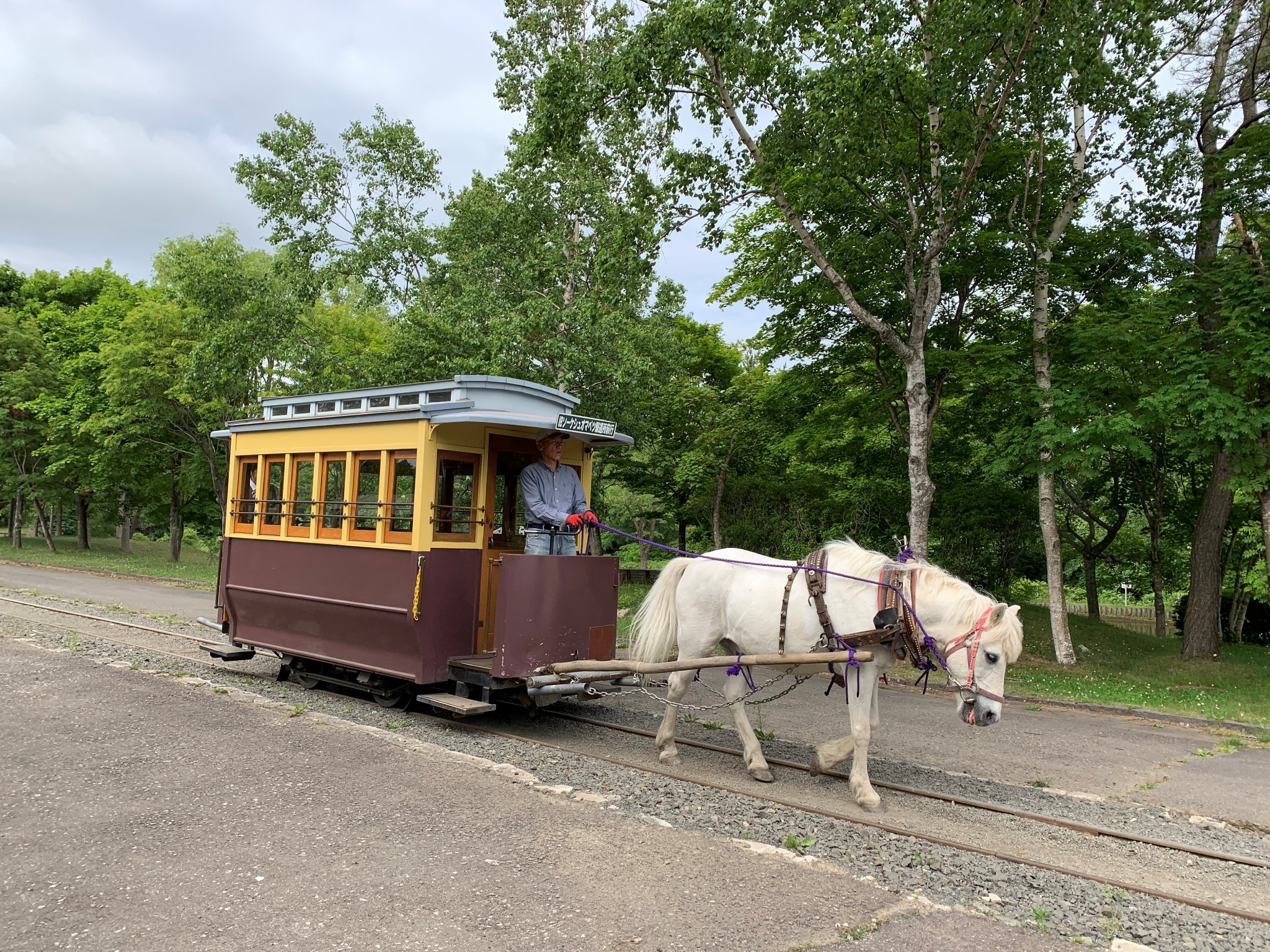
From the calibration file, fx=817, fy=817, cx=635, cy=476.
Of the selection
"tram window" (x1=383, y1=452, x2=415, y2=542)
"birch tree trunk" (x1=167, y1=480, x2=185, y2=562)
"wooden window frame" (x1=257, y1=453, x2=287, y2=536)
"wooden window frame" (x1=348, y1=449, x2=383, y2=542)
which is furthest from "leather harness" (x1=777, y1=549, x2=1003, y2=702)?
"birch tree trunk" (x1=167, y1=480, x2=185, y2=562)

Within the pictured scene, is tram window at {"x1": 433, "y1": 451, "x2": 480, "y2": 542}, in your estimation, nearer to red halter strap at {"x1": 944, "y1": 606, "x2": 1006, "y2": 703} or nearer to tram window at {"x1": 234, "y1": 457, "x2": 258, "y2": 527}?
tram window at {"x1": 234, "y1": 457, "x2": 258, "y2": 527}

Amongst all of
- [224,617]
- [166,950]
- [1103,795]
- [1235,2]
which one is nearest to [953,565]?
[1235,2]

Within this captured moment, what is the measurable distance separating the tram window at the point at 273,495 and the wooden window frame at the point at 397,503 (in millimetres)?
1973

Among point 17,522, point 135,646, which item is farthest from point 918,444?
point 17,522

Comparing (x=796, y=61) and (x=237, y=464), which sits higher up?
(x=796, y=61)

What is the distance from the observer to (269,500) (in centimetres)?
903

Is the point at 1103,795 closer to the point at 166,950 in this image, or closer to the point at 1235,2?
the point at 166,950

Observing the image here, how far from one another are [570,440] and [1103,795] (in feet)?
17.7

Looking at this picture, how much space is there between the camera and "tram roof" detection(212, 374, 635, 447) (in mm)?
7109

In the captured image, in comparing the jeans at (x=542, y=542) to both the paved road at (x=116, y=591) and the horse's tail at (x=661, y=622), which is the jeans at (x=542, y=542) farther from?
the paved road at (x=116, y=591)

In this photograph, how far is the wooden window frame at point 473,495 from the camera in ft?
23.7

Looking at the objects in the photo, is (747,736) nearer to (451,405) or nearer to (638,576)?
(451,405)

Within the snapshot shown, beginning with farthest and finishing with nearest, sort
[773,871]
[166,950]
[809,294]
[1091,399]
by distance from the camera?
[809,294], [1091,399], [773,871], [166,950]

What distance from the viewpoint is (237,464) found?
9.49 meters
